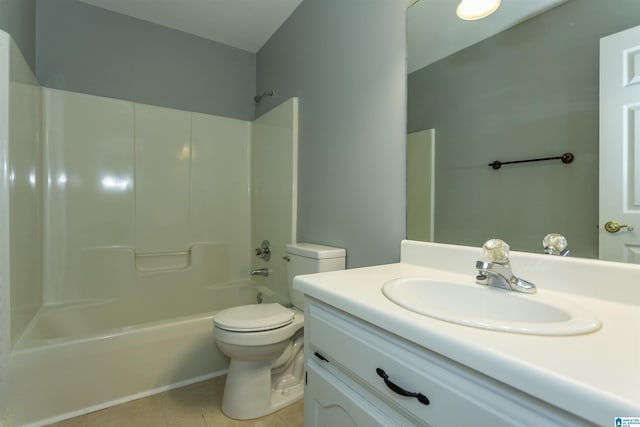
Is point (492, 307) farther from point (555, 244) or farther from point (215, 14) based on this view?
point (215, 14)

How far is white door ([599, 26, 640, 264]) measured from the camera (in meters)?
0.73

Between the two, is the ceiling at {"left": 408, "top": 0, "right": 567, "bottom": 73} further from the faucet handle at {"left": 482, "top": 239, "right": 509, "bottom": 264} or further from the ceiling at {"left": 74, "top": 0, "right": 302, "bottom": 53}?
the ceiling at {"left": 74, "top": 0, "right": 302, "bottom": 53}

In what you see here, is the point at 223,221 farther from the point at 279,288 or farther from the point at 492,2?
the point at 492,2

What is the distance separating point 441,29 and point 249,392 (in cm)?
190

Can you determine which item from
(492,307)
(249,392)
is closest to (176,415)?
(249,392)

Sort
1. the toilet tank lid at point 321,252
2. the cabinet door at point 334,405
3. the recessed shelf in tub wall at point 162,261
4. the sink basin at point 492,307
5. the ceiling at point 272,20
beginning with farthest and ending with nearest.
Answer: the recessed shelf in tub wall at point 162,261 < the toilet tank lid at point 321,252 < the ceiling at point 272,20 < the cabinet door at point 334,405 < the sink basin at point 492,307

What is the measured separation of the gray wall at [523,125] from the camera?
0.80 meters

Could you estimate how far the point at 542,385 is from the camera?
392mm

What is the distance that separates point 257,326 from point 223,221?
4.52 ft

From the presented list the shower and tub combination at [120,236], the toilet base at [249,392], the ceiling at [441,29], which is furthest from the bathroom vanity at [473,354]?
the shower and tub combination at [120,236]

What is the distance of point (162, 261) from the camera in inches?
91.0

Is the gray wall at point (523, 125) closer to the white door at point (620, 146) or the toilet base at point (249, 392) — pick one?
the white door at point (620, 146)

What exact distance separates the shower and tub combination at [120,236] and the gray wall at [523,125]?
3.64 feet

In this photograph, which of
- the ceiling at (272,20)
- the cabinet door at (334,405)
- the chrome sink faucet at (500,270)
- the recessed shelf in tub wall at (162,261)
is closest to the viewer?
the cabinet door at (334,405)
